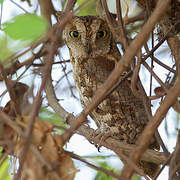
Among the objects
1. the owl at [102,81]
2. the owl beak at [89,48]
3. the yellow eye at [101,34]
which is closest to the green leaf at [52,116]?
the owl at [102,81]

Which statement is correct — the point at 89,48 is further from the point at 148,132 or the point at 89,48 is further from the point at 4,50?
the point at 148,132

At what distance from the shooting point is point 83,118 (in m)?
0.95

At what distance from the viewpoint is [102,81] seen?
2.06m

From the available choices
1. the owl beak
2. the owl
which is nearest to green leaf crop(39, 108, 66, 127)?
the owl

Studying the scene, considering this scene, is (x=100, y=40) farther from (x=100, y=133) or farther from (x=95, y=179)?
(x=95, y=179)

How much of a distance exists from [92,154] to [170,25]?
0.89 metres

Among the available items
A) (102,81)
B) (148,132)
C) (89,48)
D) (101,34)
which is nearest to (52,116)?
(102,81)

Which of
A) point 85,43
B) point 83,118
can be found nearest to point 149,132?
point 83,118

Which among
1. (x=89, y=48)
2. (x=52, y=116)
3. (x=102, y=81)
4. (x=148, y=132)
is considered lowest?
(x=148, y=132)

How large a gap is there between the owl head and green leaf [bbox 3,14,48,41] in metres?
1.39

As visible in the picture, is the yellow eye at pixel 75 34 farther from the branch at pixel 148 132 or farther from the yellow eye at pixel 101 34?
the branch at pixel 148 132

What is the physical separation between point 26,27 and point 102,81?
129 centimetres

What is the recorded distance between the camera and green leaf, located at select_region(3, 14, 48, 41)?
79 centimetres

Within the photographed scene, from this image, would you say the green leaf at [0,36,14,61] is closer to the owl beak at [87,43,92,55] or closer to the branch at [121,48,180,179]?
the branch at [121,48,180,179]
